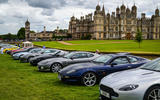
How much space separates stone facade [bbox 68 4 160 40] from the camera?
115 m

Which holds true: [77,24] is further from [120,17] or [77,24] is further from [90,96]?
[90,96]

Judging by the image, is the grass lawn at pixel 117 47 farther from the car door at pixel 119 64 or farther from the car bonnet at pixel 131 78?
the car bonnet at pixel 131 78

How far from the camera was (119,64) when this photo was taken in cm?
966

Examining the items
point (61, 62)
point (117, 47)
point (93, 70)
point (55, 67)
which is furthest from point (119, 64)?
point (117, 47)

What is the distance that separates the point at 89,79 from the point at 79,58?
4.08 meters

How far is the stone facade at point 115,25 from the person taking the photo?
115 meters

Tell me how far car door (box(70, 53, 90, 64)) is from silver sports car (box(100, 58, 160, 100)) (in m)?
6.46

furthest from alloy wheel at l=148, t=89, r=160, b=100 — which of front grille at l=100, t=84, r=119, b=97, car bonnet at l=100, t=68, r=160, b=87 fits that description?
front grille at l=100, t=84, r=119, b=97

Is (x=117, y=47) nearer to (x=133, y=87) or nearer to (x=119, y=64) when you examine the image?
(x=119, y=64)

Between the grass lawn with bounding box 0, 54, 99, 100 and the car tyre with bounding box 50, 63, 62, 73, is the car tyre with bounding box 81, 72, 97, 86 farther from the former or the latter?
the car tyre with bounding box 50, 63, 62, 73

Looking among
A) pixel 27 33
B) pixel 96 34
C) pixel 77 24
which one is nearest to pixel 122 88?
pixel 96 34

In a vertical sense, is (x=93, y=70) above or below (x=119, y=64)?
below

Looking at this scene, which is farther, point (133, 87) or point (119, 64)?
point (119, 64)

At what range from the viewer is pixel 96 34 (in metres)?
114
